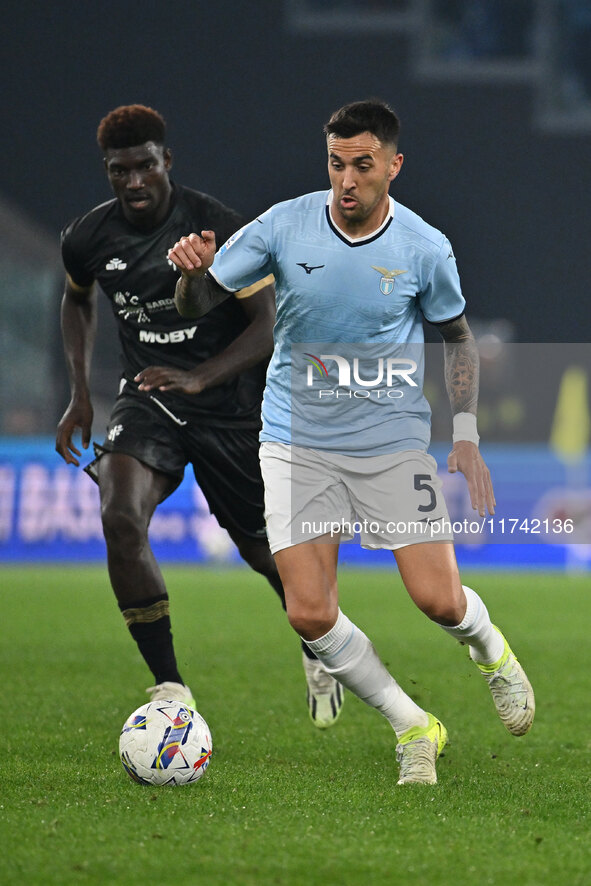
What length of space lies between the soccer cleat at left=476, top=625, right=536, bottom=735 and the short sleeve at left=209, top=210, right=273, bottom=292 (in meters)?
1.41

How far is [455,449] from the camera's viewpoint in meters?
4.11

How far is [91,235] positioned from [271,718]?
212 cm

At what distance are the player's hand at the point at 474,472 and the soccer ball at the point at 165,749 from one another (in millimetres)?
1113

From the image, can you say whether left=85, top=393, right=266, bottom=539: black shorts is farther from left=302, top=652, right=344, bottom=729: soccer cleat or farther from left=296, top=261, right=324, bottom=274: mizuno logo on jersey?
left=296, top=261, right=324, bottom=274: mizuno logo on jersey

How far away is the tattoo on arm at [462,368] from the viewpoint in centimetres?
420

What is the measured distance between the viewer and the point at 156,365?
5.00 metres

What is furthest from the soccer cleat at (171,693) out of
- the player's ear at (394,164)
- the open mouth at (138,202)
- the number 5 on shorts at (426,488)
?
the player's ear at (394,164)

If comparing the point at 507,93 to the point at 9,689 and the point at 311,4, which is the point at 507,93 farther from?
the point at 9,689

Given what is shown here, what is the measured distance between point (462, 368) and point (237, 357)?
0.90m

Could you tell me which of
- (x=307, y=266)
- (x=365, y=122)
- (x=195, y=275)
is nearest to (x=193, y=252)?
(x=195, y=275)

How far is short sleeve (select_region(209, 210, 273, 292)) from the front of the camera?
13.3 ft

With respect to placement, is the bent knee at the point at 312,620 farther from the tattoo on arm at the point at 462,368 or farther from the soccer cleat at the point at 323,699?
the soccer cleat at the point at 323,699

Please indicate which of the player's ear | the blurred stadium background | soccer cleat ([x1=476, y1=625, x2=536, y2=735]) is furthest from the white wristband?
the blurred stadium background

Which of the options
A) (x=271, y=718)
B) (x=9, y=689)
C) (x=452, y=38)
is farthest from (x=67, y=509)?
(x=452, y=38)
